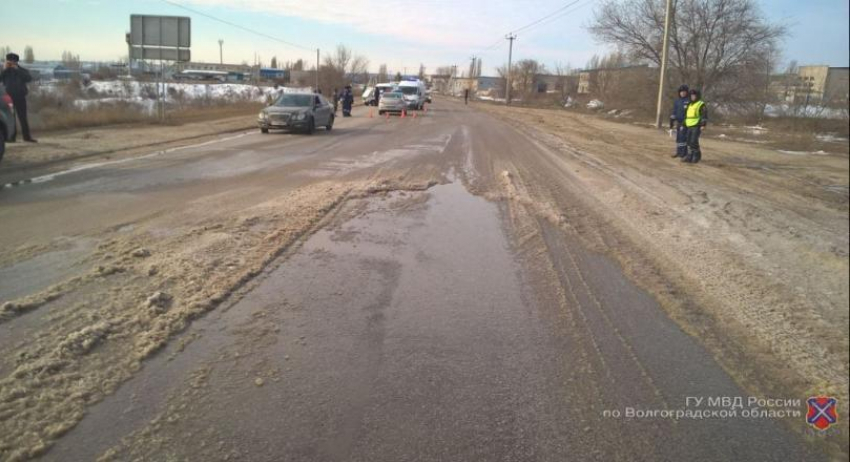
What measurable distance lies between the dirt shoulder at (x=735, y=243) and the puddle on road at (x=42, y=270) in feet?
17.0

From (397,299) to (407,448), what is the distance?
2.15 metres

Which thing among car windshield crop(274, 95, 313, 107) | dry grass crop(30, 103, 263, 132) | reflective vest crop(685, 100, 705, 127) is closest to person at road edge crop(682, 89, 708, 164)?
reflective vest crop(685, 100, 705, 127)

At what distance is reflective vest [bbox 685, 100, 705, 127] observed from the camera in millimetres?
14469

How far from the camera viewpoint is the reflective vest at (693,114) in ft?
47.5

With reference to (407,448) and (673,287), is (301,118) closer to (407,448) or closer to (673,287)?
(673,287)

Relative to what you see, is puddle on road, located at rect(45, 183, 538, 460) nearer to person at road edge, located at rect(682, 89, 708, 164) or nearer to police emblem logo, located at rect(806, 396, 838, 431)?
police emblem logo, located at rect(806, 396, 838, 431)

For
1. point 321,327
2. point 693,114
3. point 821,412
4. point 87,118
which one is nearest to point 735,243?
point 821,412

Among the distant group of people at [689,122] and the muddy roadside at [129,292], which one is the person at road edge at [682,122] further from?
the muddy roadside at [129,292]

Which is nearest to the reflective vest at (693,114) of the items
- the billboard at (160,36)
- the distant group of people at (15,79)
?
the distant group of people at (15,79)

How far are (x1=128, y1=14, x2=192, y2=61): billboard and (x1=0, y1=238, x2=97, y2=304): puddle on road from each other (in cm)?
2048

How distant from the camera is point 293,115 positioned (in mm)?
20688

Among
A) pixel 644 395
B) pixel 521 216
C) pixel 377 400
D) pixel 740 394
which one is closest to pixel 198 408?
pixel 377 400

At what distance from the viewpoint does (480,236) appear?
7203 millimetres

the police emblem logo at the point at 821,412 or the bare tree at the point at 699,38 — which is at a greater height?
the bare tree at the point at 699,38
